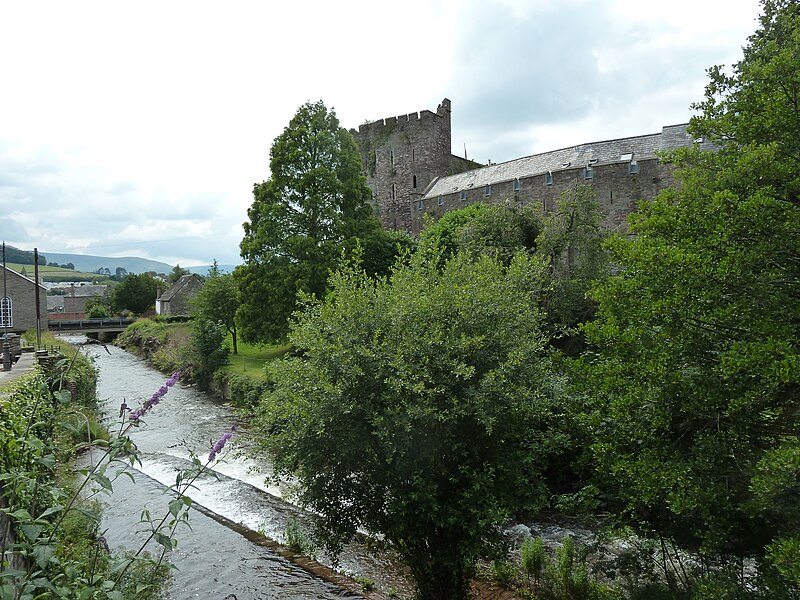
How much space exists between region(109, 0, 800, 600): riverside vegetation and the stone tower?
27.0 m

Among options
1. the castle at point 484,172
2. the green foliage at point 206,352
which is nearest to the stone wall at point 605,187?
the castle at point 484,172

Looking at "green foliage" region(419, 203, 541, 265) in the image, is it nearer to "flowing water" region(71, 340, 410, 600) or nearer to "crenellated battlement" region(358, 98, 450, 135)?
"flowing water" region(71, 340, 410, 600)

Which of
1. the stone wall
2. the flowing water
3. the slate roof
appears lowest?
the flowing water

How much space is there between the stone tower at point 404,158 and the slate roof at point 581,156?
11.8ft

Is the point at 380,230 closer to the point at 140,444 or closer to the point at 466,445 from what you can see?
the point at 140,444

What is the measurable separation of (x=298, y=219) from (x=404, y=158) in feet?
45.8

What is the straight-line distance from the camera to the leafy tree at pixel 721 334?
4.50 m

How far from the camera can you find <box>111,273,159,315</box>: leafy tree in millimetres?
68562

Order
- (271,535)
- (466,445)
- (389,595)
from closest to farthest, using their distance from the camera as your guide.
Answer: (466,445)
(389,595)
(271,535)

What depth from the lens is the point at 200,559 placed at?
891 centimetres

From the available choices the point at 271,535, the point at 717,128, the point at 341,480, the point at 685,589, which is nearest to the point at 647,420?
the point at 685,589

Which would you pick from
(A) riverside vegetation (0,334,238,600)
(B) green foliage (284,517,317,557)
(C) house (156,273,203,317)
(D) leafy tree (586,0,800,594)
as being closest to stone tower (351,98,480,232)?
(B) green foliage (284,517,317,557)

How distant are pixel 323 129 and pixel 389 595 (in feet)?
65.2

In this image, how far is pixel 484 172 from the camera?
3002 centimetres
